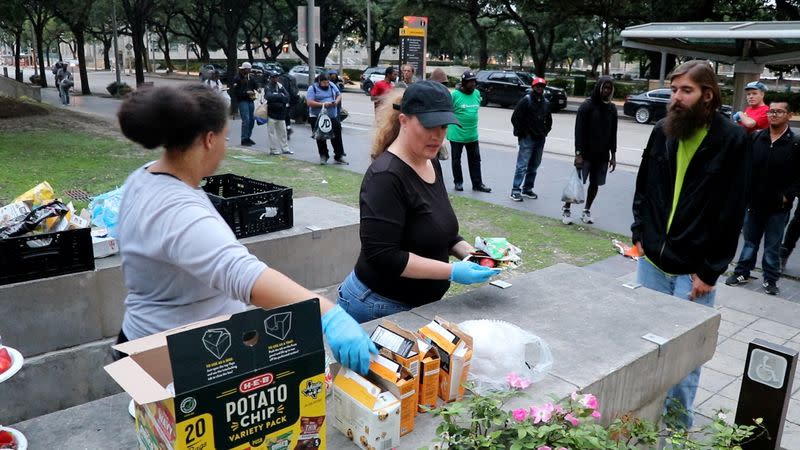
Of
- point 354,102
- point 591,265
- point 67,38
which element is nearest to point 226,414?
point 591,265

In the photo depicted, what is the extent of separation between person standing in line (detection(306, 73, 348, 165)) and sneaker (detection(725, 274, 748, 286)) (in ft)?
24.9

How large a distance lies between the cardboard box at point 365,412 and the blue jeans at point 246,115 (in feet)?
43.5

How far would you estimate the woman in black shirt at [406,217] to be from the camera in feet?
8.64

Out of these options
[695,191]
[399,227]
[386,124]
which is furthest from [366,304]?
[695,191]

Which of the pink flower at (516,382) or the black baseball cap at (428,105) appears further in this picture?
the black baseball cap at (428,105)

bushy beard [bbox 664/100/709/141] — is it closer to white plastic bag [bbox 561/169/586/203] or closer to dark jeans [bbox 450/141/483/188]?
white plastic bag [bbox 561/169/586/203]

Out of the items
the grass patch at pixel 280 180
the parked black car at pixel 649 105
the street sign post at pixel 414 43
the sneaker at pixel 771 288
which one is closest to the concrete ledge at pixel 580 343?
the grass patch at pixel 280 180

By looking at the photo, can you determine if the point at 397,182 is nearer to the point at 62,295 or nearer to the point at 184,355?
the point at 184,355

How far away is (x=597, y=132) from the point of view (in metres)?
8.39

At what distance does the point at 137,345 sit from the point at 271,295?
39 cm

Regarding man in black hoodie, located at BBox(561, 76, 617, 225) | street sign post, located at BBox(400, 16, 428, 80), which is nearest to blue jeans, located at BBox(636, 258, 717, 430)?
man in black hoodie, located at BBox(561, 76, 617, 225)

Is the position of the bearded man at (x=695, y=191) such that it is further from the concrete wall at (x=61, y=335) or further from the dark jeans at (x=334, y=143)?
the dark jeans at (x=334, y=143)

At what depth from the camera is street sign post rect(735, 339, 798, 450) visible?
2.89 meters

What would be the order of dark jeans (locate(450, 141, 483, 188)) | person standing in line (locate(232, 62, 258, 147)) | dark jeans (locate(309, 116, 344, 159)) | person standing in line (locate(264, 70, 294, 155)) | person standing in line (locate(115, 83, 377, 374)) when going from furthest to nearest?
1. person standing in line (locate(232, 62, 258, 147))
2. person standing in line (locate(264, 70, 294, 155))
3. dark jeans (locate(309, 116, 344, 159))
4. dark jeans (locate(450, 141, 483, 188))
5. person standing in line (locate(115, 83, 377, 374))
